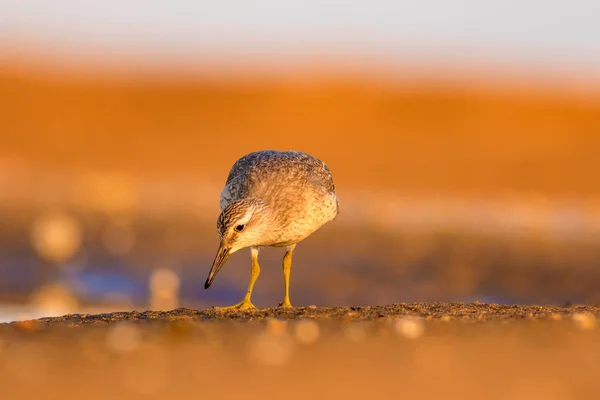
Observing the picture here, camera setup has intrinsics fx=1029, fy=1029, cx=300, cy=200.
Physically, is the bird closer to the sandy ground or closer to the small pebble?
the sandy ground

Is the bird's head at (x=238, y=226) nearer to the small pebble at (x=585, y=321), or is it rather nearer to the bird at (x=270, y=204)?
the bird at (x=270, y=204)

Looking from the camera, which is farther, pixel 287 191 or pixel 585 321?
pixel 287 191

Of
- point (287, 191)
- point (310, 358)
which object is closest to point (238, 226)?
point (287, 191)

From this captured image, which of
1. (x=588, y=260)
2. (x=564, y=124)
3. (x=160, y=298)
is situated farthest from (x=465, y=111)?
(x=160, y=298)

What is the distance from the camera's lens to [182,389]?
4773 millimetres

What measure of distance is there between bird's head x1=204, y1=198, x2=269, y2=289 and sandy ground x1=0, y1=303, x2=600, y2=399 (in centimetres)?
156

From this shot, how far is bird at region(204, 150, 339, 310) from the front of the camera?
8273mm

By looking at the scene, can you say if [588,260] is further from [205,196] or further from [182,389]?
[182,389]

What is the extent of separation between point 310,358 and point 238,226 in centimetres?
297

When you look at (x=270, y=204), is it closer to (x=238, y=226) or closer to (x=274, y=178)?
(x=274, y=178)

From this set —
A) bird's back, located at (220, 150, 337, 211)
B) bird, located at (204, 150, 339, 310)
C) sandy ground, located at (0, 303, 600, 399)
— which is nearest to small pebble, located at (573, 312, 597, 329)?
sandy ground, located at (0, 303, 600, 399)

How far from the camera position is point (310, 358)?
5383 mm

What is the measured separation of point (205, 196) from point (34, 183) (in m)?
3.99

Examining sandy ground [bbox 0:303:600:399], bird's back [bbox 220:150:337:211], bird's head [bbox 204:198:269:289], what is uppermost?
bird's back [bbox 220:150:337:211]
